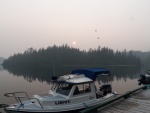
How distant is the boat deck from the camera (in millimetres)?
9739

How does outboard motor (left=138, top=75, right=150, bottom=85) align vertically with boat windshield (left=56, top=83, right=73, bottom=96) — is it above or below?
below

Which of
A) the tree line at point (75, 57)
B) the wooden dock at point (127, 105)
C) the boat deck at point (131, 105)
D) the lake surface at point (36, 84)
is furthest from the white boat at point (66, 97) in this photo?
the tree line at point (75, 57)

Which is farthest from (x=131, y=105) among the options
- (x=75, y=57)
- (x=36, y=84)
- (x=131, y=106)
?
(x=75, y=57)

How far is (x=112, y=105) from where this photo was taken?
35.1ft

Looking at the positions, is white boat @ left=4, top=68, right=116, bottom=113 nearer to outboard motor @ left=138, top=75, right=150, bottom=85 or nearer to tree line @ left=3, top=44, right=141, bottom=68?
outboard motor @ left=138, top=75, right=150, bottom=85

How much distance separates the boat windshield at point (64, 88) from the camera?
12.7 meters

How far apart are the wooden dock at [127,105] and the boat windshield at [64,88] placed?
3.00 meters

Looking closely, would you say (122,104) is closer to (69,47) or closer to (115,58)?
(115,58)

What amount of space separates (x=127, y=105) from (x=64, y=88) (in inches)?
171

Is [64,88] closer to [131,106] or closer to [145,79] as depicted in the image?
[131,106]

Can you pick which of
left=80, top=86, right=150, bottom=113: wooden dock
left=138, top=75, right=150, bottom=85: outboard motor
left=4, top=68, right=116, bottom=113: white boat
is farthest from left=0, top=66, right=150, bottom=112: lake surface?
left=80, top=86, right=150, bottom=113: wooden dock

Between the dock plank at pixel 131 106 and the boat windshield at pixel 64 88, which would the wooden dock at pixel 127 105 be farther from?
the boat windshield at pixel 64 88

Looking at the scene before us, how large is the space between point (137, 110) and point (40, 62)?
484ft

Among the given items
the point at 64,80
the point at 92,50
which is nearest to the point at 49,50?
the point at 92,50
